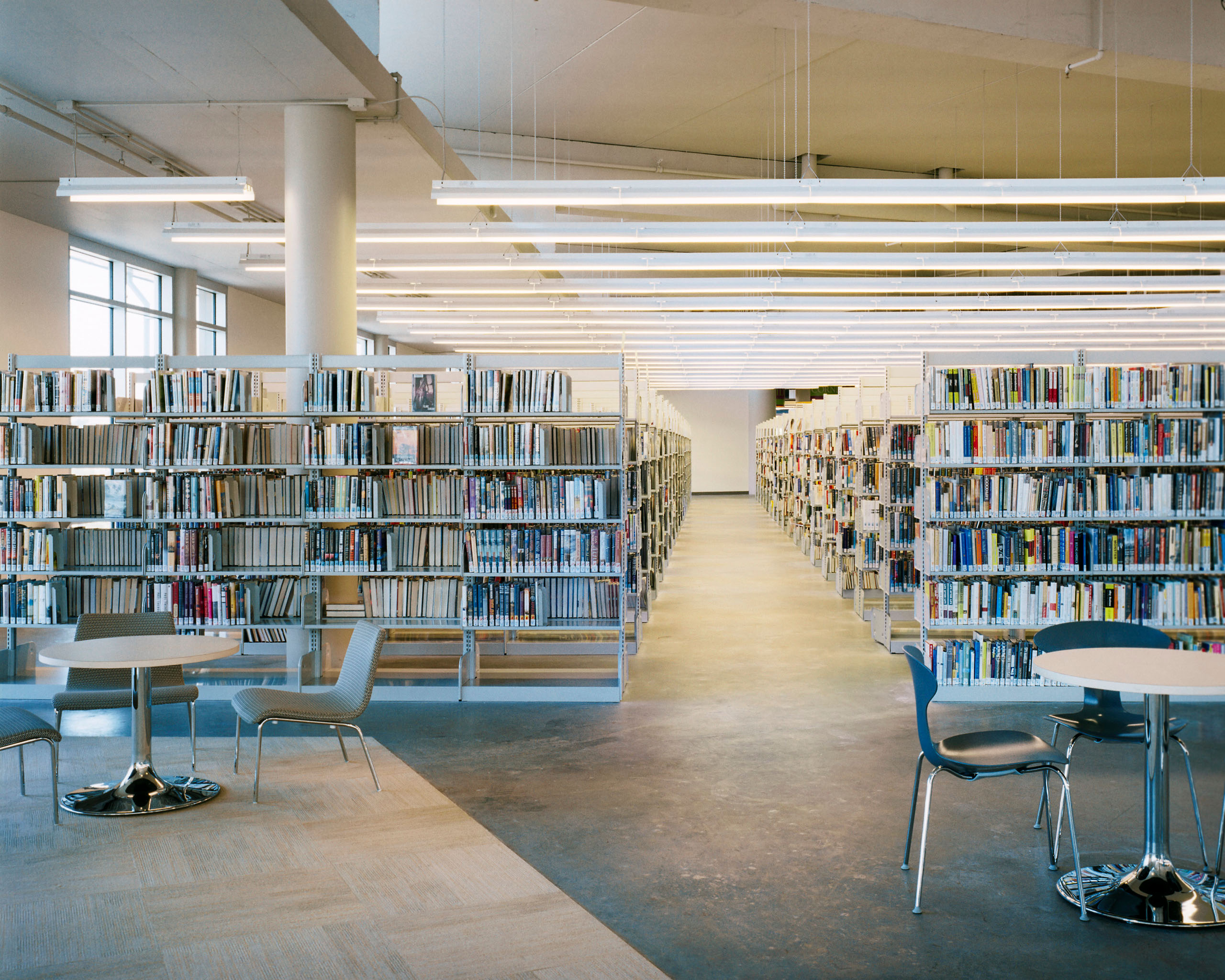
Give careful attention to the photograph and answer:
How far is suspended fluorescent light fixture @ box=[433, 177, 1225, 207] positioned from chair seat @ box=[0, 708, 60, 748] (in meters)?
4.22

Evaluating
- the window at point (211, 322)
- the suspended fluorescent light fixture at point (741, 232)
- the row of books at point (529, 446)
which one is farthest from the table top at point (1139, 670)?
the window at point (211, 322)

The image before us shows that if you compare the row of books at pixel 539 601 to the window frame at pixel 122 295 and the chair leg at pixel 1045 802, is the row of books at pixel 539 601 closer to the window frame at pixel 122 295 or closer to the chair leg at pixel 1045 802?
the chair leg at pixel 1045 802

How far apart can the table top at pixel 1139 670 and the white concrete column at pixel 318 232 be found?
5616 millimetres

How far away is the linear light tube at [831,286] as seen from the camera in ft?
38.3

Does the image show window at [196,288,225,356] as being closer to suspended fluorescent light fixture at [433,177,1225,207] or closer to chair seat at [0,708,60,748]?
suspended fluorescent light fixture at [433,177,1225,207]

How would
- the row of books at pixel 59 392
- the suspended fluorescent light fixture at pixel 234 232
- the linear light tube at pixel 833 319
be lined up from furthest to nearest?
the linear light tube at pixel 833 319
the suspended fluorescent light fixture at pixel 234 232
the row of books at pixel 59 392

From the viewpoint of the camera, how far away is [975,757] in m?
3.76

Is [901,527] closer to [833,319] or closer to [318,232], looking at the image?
[318,232]

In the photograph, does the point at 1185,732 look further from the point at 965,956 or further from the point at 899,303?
the point at 899,303

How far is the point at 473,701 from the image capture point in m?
6.80

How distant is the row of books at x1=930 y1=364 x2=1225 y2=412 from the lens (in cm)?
668

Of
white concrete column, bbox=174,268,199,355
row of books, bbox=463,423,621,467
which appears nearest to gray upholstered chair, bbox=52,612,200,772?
row of books, bbox=463,423,621,467

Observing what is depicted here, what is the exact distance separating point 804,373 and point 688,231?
623 inches

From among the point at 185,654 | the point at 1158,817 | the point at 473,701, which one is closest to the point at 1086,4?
the point at 1158,817
